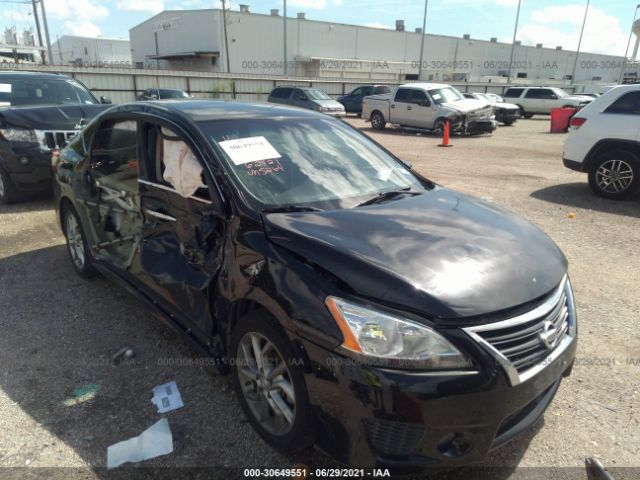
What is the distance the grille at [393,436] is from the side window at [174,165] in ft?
5.05

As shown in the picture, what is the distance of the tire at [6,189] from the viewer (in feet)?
21.8

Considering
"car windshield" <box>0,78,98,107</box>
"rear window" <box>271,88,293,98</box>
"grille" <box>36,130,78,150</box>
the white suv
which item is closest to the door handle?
"grille" <box>36,130,78,150</box>

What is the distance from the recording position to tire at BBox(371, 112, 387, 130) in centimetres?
1955

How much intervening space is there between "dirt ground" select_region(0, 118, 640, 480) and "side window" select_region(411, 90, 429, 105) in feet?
43.1

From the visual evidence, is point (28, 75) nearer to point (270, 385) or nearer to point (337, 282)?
point (270, 385)

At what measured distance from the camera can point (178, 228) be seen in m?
2.83

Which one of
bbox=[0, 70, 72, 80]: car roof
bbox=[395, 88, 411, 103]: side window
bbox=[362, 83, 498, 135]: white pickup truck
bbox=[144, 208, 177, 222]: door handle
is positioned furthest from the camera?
bbox=[395, 88, 411, 103]: side window

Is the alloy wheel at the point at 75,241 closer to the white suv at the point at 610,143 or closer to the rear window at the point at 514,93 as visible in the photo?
the white suv at the point at 610,143

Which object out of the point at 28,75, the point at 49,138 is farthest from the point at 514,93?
the point at 49,138

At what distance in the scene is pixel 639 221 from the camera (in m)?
6.32

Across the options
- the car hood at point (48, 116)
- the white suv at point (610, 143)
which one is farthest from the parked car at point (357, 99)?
the car hood at point (48, 116)

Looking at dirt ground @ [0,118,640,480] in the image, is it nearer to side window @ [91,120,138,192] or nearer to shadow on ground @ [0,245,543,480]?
shadow on ground @ [0,245,543,480]

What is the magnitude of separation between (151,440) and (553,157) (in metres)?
12.9

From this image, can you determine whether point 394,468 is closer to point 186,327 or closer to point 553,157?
point 186,327
